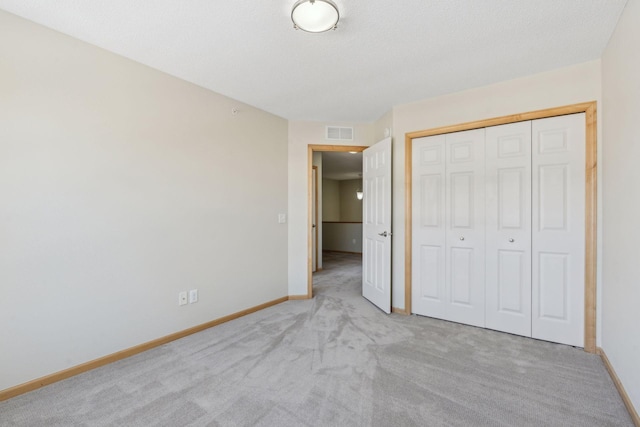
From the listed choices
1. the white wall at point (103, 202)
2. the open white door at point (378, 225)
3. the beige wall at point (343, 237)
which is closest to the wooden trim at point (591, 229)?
the open white door at point (378, 225)

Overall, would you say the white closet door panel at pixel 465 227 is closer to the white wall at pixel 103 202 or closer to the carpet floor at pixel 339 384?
the carpet floor at pixel 339 384

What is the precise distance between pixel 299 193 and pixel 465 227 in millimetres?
1998

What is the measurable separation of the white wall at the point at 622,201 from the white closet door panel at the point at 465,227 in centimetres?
89

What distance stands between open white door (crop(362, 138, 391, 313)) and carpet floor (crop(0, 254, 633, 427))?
27.6 inches

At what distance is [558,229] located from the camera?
257 cm

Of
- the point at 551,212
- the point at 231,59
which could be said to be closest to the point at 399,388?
the point at 551,212

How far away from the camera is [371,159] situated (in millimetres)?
3768

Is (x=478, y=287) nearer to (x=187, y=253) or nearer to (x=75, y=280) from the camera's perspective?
(x=187, y=253)

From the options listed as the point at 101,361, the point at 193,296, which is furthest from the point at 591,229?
the point at 101,361

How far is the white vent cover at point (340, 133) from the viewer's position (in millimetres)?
3943

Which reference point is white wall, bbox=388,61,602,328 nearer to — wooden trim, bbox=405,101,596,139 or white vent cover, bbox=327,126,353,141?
wooden trim, bbox=405,101,596,139

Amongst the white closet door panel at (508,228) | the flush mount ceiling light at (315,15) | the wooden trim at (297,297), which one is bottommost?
the wooden trim at (297,297)

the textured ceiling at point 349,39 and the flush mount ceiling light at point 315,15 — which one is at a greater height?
the textured ceiling at point 349,39

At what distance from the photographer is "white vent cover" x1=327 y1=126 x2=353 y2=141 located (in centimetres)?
394
